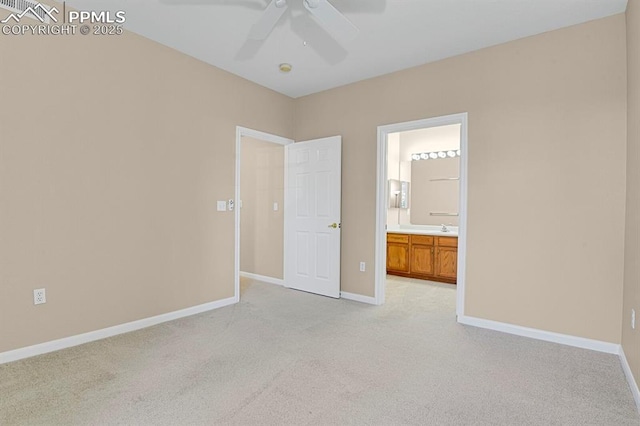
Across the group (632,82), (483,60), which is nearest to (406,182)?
(483,60)

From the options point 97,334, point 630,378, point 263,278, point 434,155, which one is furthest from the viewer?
point 434,155

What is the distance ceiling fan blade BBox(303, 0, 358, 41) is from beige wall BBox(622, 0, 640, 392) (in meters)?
1.90

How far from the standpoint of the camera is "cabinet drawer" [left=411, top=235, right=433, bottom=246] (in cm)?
515

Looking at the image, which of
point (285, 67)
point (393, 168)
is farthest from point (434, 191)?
point (285, 67)

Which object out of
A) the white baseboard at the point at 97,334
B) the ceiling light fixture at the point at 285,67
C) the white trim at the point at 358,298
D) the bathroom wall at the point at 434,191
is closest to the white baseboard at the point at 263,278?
the white trim at the point at 358,298

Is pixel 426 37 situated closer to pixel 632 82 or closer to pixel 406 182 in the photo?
pixel 632 82

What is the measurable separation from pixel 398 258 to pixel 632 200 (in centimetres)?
338

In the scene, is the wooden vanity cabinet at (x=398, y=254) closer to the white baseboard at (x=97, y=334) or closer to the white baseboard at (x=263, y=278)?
the white baseboard at (x=263, y=278)

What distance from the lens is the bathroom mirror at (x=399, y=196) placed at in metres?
6.08

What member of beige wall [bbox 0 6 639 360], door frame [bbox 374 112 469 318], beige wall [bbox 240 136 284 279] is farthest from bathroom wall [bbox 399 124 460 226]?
beige wall [bbox 240 136 284 279]

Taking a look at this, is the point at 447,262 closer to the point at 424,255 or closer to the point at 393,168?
the point at 424,255

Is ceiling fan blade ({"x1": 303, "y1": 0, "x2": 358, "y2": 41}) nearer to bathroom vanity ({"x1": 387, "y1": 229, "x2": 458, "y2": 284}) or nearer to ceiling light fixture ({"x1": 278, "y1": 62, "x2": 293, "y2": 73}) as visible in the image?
ceiling light fixture ({"x1": 278, "y1": 62, "x2": 293, "y2": 73})

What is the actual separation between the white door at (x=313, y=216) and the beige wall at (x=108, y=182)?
100cm

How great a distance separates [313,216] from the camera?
4430 millimetres
